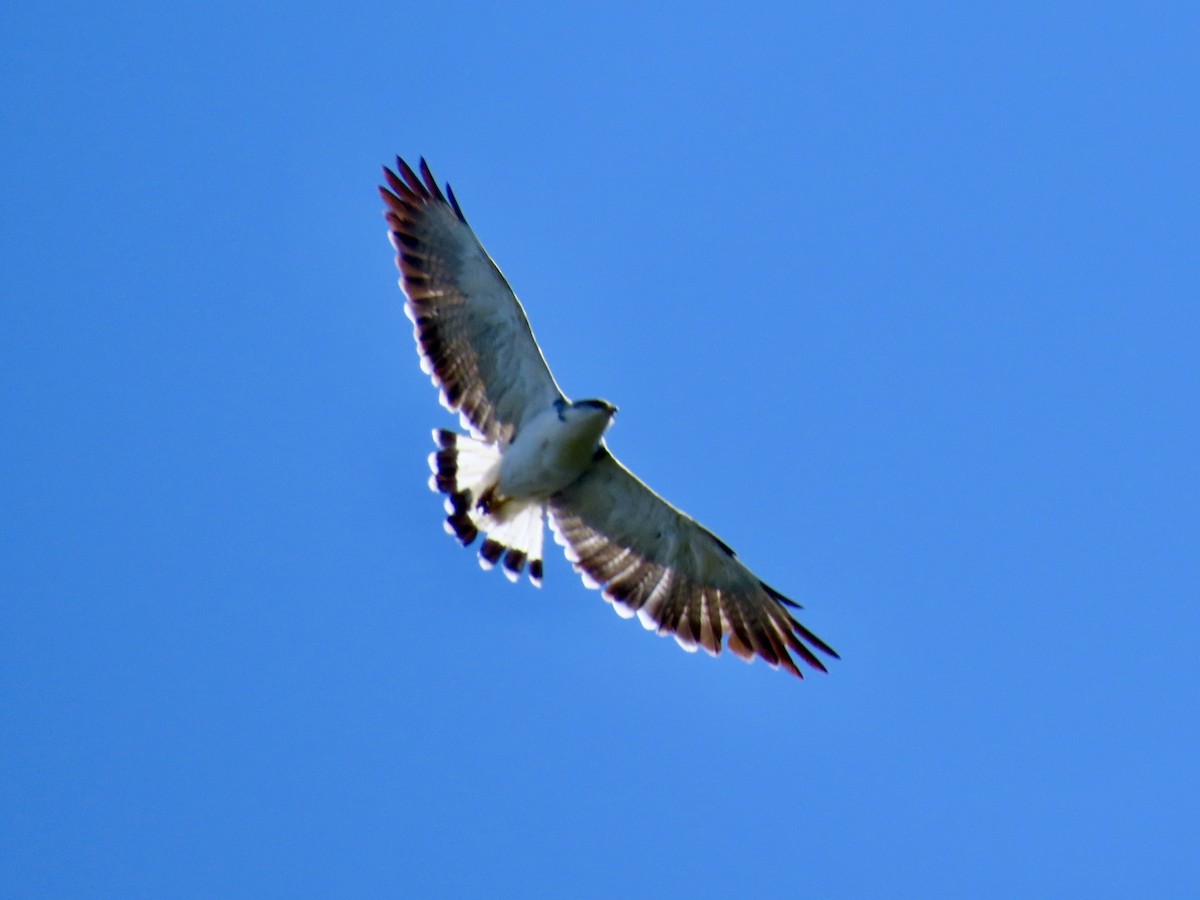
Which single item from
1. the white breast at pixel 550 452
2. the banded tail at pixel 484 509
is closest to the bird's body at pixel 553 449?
the white breast at pixel 550 452

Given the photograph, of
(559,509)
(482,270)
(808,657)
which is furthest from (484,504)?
(808,657)

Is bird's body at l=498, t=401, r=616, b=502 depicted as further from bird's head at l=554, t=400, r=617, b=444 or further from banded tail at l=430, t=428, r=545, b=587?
banded tail at l=430, t=428, r=545, b=587

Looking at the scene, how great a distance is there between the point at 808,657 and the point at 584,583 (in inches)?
72.9

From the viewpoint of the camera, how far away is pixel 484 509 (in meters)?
14.2

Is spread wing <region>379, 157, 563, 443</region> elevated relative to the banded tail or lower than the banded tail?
elevated

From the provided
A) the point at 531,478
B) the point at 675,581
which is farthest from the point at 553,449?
the point at 675,581

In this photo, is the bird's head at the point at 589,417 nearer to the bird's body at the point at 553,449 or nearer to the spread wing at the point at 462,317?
the bird's body at the point at 553,449

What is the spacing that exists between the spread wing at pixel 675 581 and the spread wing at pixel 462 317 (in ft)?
2.82

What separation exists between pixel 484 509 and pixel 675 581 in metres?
1.63

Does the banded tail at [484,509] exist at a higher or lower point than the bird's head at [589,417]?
A: lower

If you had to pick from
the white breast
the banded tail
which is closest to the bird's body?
the white breast

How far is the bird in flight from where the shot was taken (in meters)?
13.9

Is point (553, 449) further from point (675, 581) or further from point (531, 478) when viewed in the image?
point (675, 581)

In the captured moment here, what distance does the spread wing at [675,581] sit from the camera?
46.9 ft
